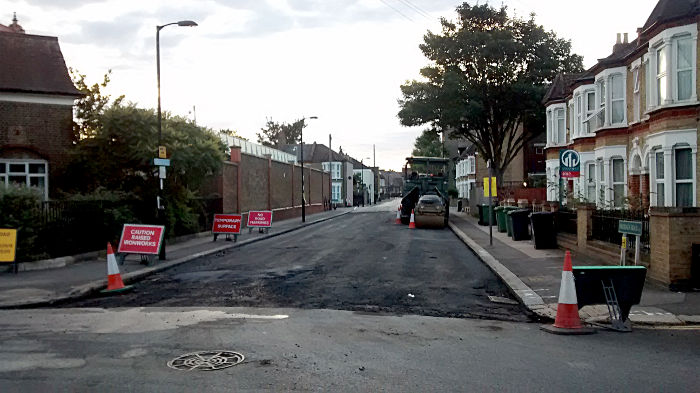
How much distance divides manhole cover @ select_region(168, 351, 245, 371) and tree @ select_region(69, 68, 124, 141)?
A: 1938 centimetres

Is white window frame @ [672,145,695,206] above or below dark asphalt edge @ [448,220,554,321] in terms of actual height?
above

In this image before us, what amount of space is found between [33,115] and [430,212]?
19926 mm

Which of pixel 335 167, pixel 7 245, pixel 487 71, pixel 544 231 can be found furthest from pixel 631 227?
pixel 335 167

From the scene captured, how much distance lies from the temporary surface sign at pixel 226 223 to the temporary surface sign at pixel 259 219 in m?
4.36

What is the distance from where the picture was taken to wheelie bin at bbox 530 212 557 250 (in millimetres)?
19328

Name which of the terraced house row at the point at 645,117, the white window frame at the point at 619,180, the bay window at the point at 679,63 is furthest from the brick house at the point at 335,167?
the bay window at the point at 679,63

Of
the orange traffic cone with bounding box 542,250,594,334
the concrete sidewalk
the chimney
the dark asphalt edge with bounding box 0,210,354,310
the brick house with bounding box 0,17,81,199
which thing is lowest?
the dark asphalt edge with bounding box 0,210,354,310

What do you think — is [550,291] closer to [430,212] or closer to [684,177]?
[684,177]

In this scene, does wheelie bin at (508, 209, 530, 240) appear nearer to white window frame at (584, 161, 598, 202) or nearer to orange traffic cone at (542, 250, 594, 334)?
white window frame at (584, 161, 598, 202)

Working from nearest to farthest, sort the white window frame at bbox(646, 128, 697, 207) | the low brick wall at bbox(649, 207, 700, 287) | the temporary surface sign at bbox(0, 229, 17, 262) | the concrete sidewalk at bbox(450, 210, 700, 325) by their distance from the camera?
the concrete sidewalk at bbox(450, 210, 700, 325) < the low brick wall at bbox(649, 207, 700, 287) < the temporary surface sign at bbox(0, 229, 17, 262) < the white window frame at bbox(646, 128, 697, 207)

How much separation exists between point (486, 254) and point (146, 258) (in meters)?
10.1

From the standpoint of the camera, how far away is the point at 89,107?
28875mm

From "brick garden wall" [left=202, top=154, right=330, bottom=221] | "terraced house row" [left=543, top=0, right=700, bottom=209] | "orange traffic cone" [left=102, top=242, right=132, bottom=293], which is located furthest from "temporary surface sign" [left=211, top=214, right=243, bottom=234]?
"terraced house row" [left=543, top=0, right=700, bottom=209]

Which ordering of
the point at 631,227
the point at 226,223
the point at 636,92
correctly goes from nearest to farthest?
1. the point at 631,227
2. the point at 636,92
3. the point at 226,223
